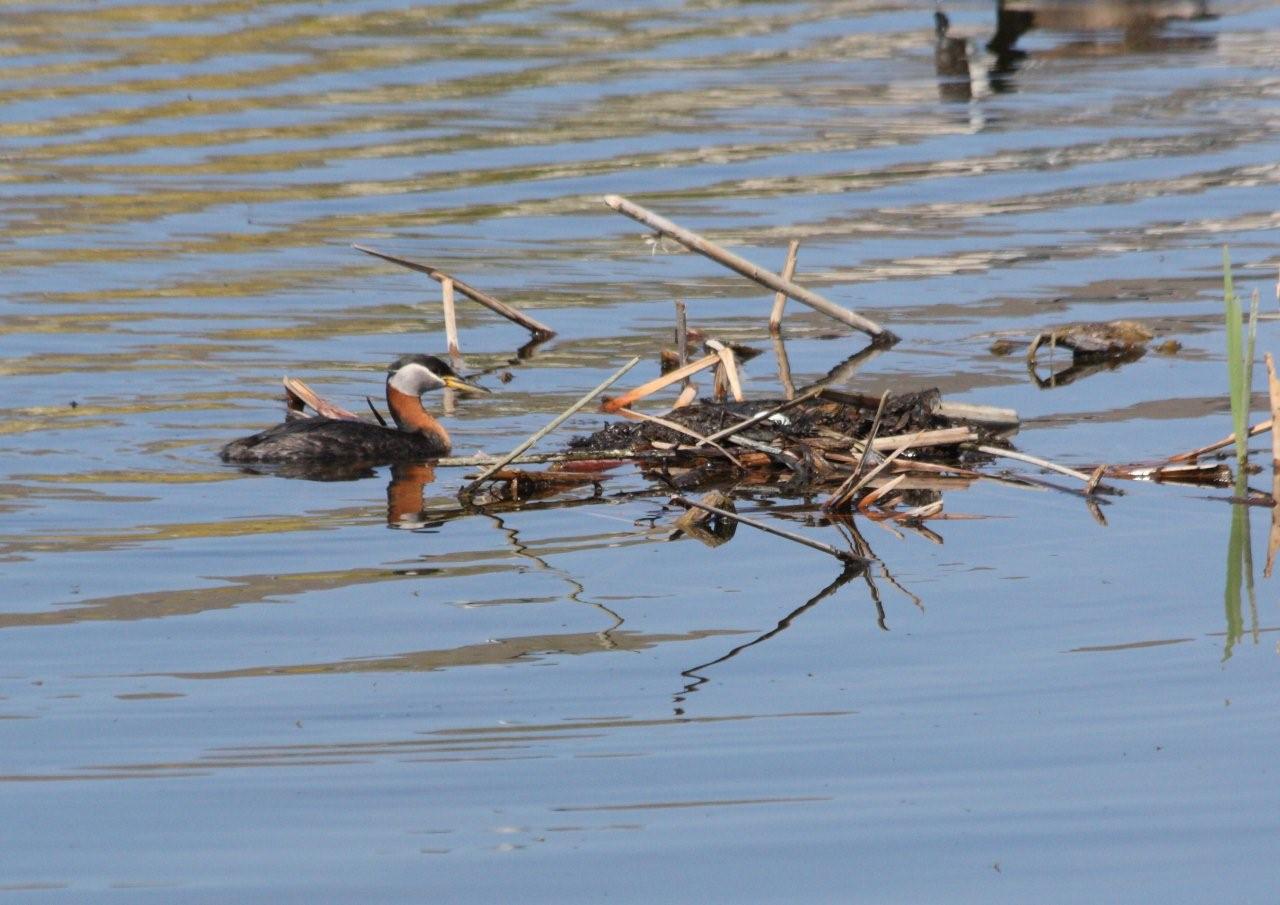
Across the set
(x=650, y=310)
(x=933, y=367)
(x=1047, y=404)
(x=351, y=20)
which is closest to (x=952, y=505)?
(x=1047, y=404)

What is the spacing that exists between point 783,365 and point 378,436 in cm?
262

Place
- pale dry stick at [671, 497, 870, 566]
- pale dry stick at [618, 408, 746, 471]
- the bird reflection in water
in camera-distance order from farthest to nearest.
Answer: the bird reflection in water, pale dry stick at [618, 408, 746, 471], pale dry stick at [671, 497, 870, 566]

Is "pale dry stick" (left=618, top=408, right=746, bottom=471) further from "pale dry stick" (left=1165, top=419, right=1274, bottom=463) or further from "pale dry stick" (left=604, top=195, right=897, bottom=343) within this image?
"pale dry stick" (left=1165, top=419, right=1274, bottom=463)

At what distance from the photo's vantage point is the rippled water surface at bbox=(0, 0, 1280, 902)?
5.84m

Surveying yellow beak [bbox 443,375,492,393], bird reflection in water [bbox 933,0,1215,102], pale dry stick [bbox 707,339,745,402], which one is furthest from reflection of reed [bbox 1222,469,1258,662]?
bird reflection in water [bbox 933,0,1215,102]

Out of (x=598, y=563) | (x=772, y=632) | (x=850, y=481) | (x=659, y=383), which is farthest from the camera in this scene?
(x=659, y=383)

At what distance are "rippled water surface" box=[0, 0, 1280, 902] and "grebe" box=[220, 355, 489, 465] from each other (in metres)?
0.22

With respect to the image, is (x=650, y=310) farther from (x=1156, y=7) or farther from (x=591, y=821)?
(x=1156, y=7)

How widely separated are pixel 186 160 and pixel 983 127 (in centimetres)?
743

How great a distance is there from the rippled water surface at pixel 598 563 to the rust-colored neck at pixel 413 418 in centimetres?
17

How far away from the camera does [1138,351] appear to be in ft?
42.0

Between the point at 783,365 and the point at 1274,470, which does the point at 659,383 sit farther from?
the point at 1274,470

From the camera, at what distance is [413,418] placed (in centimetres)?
1120

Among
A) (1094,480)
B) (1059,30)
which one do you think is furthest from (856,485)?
(1059,30)
